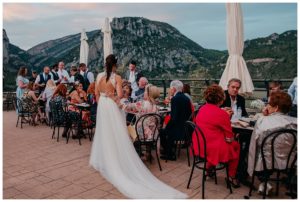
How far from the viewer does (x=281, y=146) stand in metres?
3.04

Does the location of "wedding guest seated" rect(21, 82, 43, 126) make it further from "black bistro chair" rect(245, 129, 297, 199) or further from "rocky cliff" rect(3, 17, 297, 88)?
"rocky cliff" rect(3, 17, 297, 88)

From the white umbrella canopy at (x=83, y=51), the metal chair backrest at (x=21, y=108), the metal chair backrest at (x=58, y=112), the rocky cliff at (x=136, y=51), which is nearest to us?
the metal chair backrest at (x=58, y=112)

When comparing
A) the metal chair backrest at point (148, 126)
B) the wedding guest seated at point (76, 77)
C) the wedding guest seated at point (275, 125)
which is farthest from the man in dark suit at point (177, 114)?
the wedding guest seated at point (76, 77)

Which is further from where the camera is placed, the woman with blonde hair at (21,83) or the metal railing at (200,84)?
the woman with blonde hair at (21,83)

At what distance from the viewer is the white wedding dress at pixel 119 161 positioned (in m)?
3.47

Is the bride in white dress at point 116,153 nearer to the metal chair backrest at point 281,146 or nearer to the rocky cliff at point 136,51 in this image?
the metal chair backrest at point 281,146

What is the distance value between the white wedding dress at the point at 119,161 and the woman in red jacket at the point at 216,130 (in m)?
0.56

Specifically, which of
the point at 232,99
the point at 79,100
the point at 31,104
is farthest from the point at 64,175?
the point at 31,104

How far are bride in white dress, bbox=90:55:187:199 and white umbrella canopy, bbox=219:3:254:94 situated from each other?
2.23 metres

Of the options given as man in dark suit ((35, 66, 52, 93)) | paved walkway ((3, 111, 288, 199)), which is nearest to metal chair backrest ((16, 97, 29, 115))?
man in dark suit ((35, 66, 52, 93))

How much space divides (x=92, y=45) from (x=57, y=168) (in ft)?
164

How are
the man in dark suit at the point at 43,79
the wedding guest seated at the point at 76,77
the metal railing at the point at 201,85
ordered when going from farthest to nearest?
the man in dark suit at the point at 43,79, the wedding guest seated at the point at 76,77, the metal railing at the point at 201,85

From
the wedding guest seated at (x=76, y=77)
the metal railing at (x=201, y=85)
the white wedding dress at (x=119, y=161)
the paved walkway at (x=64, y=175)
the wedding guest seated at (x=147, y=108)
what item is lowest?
the paved walkway at (x=64, y=175)

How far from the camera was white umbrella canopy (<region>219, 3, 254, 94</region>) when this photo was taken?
566 cm
